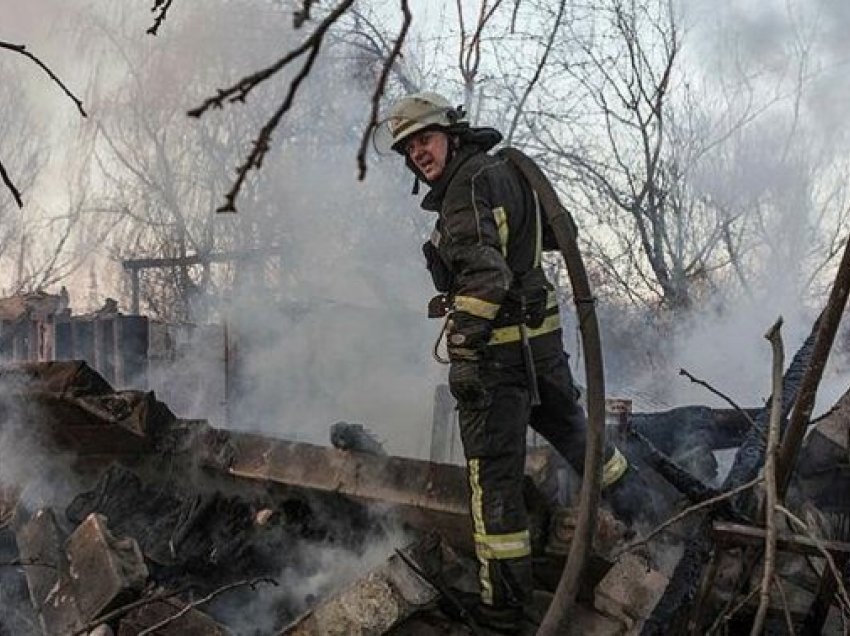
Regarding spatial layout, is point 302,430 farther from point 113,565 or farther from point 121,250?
point 121,250

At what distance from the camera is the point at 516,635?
3.43 m

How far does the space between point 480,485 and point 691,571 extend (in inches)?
41.8

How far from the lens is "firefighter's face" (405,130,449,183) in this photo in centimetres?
363

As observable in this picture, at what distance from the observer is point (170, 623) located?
11.2 ft

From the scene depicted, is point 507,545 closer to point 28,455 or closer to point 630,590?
point 630,590

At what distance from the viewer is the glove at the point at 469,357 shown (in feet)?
10.9

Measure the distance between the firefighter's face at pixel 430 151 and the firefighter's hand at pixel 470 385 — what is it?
818mm

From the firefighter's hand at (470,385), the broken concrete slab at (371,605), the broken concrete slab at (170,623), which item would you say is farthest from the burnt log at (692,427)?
the broken concrete slab at (170,623)

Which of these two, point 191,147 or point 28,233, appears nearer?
point 191,147

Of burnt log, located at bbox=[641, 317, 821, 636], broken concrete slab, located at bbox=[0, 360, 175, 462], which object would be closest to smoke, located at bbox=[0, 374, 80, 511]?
broken concrete slab, located at bbox=[0, 360, 175, 462]

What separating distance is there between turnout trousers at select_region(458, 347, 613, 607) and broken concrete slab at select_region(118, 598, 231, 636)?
106cm

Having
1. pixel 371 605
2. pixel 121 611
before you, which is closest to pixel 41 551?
pixel 371 605

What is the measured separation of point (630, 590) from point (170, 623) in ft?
5.92

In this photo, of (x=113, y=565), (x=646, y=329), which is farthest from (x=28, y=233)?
(x=113, y=565)
